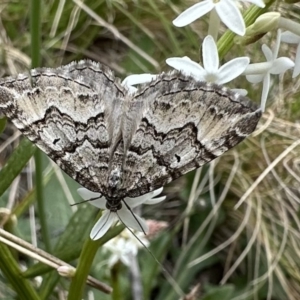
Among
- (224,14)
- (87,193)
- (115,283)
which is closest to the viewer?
(224,14)

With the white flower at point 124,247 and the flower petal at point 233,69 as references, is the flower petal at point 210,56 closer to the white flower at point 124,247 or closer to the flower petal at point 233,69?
the flower petal at point 233,69

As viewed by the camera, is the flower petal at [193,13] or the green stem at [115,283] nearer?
the flower petal at [193,13]

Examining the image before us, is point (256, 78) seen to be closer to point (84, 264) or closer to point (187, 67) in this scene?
point (187, 67)

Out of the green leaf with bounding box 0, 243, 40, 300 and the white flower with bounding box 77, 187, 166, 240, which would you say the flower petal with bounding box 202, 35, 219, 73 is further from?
the green leaf with bounding box 0, 243, 40, 300

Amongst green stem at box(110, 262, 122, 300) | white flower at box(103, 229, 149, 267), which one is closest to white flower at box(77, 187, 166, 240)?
green stem at box(110, 262, 122, 300)

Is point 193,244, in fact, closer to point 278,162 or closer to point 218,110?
→ point 278,162

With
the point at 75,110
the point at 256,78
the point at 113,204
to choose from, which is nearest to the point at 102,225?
the point at 113,204

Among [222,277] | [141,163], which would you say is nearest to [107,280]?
[222,277]

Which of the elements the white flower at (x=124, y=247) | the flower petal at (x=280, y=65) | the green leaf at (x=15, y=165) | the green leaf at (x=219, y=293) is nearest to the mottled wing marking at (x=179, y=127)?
the flower petal at (x=280, y=65)
